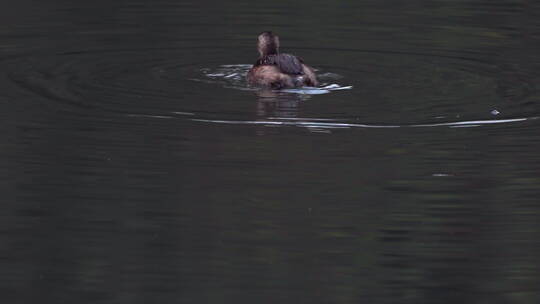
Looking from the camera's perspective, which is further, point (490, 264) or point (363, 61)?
point (363, 61)

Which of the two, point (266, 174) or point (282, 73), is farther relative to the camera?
point (282, 73)

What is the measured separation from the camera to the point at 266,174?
29.8 ft

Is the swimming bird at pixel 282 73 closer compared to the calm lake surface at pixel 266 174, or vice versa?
the calm lake surface at pixel 266 174

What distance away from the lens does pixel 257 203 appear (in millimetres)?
8461

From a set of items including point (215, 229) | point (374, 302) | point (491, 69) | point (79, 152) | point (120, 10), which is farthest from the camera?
point (120, 10)

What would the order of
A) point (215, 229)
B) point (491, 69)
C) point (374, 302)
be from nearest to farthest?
point (374, 302)
point (215, 229)
point (491, 69)

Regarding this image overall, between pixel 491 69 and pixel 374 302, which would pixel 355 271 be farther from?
pixel 491 69

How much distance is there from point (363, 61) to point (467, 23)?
3326 mm

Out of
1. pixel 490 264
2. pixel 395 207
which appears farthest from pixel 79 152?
pixel 490 264

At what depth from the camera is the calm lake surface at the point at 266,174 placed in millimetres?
7277

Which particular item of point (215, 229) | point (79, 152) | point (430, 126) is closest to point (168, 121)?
point (79, 152)

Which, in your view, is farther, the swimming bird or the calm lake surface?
the swimming bird

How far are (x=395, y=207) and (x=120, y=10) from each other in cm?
1020

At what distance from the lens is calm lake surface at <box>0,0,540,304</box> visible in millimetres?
7277
